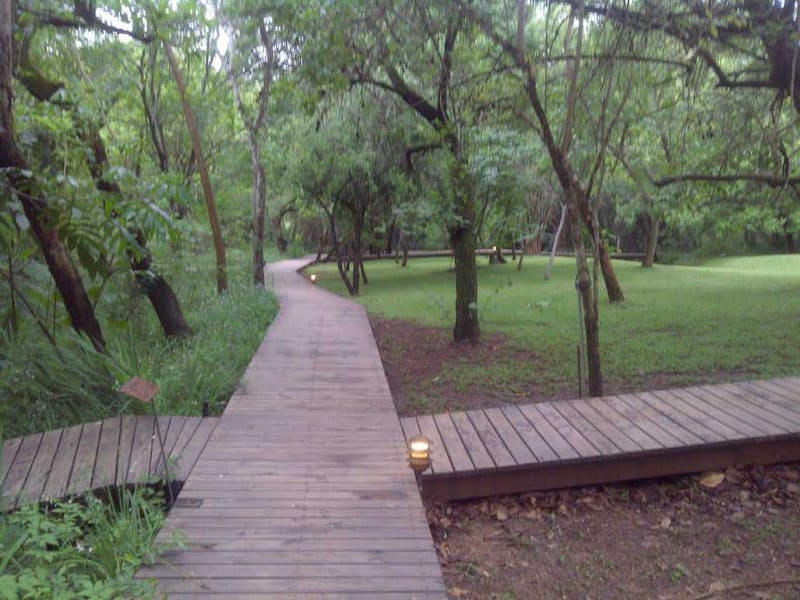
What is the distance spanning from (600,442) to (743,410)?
1364mm

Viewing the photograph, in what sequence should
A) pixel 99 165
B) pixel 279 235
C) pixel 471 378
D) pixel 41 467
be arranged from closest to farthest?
pixel 41 467 < pixel 99 165 < pixel 471 378 < pixel 279 235

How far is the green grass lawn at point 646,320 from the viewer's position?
816 cm

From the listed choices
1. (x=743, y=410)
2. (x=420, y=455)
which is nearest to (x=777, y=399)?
(x=743, y=410)

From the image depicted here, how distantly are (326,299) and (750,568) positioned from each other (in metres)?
13.5

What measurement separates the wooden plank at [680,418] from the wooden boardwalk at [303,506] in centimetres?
207

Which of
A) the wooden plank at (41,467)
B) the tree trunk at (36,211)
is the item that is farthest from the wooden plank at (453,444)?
the tree trunk at (36,211)

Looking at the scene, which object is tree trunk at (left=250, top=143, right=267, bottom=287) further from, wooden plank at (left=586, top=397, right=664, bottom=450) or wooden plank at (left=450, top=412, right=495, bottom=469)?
wooden plank at (left=586, top=397, right=664, bottom=450)

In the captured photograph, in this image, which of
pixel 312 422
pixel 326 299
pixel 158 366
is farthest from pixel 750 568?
pixel 326 299

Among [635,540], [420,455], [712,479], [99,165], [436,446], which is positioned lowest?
[635,540]

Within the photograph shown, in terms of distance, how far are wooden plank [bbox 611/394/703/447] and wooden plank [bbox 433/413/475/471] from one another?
1367mm

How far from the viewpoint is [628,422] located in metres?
5.32

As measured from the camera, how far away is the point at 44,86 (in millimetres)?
8008

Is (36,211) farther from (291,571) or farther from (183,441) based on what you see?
(291,571)

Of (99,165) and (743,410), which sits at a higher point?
(99,165)
